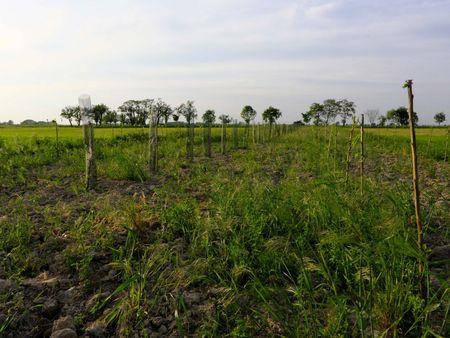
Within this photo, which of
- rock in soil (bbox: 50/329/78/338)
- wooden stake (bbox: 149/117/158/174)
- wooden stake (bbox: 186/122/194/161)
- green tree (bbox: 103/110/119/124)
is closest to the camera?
rock in soil (bbox: 50/329/78/338)

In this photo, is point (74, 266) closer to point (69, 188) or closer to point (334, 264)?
point (334, 264)

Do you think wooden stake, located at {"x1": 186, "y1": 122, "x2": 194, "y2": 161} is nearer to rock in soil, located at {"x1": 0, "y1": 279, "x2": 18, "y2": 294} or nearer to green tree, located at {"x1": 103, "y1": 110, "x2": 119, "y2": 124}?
rock in soil, located at {"x1": 0, "y1": 279, "x2": 18, "y2": 294}

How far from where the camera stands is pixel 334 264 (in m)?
2.81

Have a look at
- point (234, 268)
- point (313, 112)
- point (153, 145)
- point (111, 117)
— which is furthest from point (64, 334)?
point (313, 112)

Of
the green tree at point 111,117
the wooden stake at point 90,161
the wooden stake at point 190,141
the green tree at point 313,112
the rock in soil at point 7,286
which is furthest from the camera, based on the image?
the green tree at point 313,112

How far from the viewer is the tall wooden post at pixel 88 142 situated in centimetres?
608

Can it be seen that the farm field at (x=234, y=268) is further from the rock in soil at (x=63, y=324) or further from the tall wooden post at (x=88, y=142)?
the tall wooden post at (x=88, y=142)

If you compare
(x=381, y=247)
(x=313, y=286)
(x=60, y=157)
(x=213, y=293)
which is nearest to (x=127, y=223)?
(x=213, y=293)

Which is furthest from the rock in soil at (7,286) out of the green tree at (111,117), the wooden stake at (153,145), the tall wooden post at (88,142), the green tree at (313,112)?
the green tree at (313,112)

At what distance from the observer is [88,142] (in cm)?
621

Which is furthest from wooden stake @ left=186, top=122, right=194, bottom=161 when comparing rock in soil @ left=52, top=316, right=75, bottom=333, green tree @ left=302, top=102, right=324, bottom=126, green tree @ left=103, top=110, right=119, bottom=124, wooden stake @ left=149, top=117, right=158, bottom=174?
green tree @ left=302, top=102, right=324, bottom=126

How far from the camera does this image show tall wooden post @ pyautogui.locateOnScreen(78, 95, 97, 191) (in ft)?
19.9

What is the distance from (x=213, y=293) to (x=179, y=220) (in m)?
1.25

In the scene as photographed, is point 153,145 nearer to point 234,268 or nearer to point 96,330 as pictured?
point 234,268
